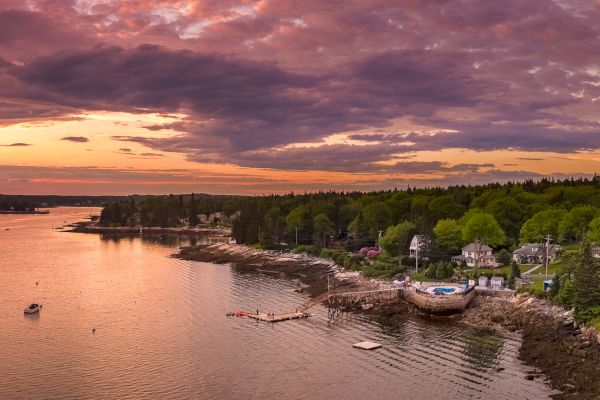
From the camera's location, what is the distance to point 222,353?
6569 cm

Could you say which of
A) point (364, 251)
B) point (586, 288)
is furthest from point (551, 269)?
point (364, 251)

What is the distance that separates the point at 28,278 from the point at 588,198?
448ft

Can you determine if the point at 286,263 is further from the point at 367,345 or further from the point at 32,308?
the point at 367,345

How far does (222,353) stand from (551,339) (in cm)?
3650

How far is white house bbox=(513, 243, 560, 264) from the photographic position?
107125 mm

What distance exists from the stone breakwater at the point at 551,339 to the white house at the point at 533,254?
2908 cm

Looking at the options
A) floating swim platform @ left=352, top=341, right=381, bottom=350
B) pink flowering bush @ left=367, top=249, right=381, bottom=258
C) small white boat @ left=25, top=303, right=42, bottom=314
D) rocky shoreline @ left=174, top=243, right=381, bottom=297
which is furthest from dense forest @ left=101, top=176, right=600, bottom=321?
small white boat @ left=25, top=303, right=42, bottom=314

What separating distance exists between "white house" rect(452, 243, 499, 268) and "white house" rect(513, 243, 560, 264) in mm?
4509

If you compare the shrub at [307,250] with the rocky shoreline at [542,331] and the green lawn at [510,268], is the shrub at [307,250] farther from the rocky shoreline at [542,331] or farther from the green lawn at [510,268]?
the green lawn at [510,268]

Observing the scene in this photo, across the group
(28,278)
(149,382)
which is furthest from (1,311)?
(149,382)

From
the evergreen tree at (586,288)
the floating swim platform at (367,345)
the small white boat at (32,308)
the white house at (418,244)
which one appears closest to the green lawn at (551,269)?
the white house at (418,244)

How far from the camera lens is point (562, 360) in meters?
57.8

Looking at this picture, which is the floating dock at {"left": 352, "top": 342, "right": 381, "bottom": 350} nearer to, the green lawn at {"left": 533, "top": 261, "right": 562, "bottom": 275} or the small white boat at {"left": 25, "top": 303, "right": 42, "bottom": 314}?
the green lawn at {"left": 533, "top": 261, "right": 562, "bottom": 275}

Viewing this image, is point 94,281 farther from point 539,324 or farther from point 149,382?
point 539,324
